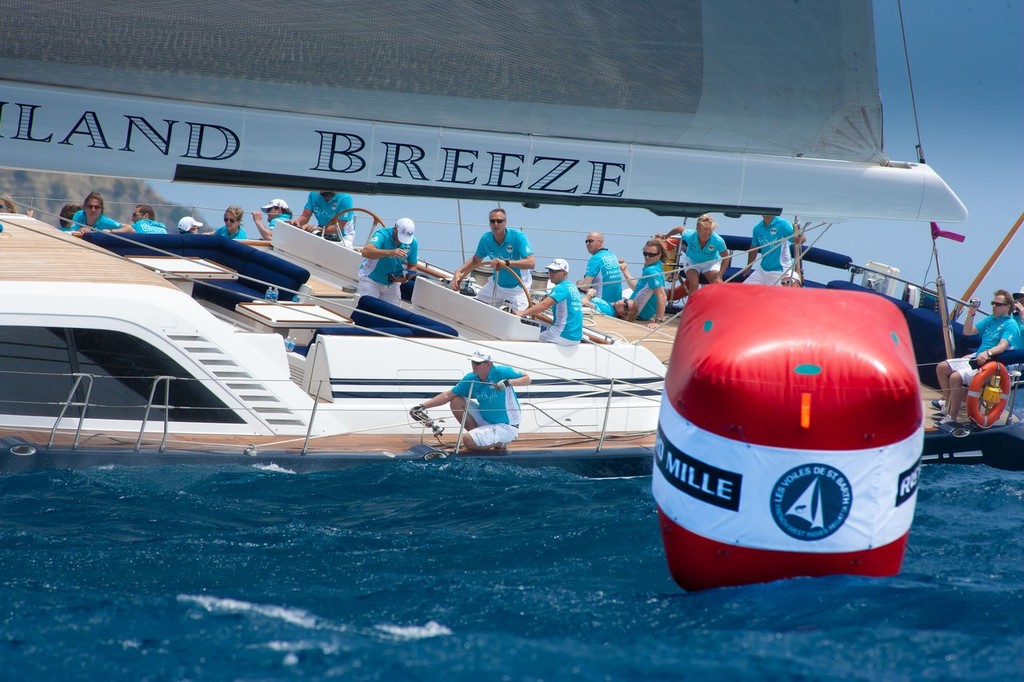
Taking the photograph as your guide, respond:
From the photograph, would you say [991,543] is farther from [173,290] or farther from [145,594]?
[173,290]

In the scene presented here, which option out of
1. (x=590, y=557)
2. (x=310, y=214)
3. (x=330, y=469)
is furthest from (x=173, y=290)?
(x=310, y=214)

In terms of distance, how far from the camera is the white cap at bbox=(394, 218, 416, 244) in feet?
28.3

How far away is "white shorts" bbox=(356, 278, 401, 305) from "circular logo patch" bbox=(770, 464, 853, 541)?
17.1 ft

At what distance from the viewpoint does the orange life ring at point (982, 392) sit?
8.50m

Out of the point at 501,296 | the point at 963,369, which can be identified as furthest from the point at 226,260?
the point at 963,369

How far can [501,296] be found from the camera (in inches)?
342

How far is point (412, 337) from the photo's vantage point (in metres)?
7.60

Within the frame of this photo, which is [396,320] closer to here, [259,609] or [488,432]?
[488,432]

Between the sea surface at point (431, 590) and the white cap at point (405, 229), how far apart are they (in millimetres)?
2411

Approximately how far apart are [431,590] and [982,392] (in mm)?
5521

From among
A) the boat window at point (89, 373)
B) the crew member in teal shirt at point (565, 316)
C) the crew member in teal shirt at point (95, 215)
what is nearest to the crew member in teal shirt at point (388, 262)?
the crew member in teal shirt at point (565, 316)

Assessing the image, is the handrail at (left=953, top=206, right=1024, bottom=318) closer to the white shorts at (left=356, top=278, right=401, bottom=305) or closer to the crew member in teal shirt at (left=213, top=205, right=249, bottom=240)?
the white shorts at (left=356, top=278, right=401, bottom=305)

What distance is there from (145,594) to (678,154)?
3.47 m

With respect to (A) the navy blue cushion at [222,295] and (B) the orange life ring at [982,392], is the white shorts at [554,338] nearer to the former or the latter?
(A) the navy blue cushion at [222,295]
